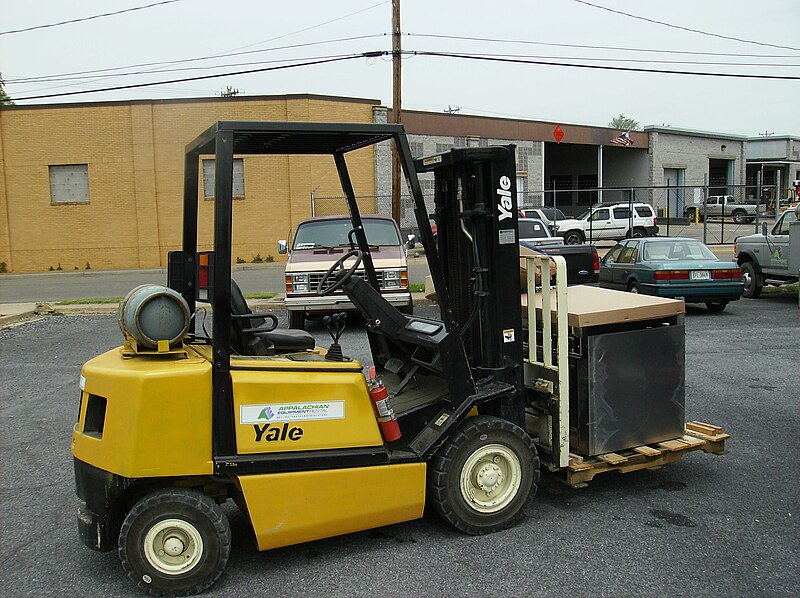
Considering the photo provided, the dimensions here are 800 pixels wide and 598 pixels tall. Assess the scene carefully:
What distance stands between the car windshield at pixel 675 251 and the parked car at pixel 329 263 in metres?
5.11

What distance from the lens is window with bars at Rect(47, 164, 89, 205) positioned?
102 ft

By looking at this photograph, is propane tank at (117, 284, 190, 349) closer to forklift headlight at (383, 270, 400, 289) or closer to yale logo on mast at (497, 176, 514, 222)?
yale logo on mast at (497, 176, 514, 222)

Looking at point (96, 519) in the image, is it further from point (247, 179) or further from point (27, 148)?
point (27, 148)

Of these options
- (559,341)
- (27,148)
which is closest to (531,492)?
(559,341)

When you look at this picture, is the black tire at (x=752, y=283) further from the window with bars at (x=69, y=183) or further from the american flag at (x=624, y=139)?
A: the american flag at (x=624, y=139)

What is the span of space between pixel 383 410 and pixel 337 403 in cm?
30

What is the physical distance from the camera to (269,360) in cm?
434

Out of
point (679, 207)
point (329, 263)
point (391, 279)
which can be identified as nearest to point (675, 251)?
point (391, 279)

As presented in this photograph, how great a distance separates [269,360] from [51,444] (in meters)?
3.66

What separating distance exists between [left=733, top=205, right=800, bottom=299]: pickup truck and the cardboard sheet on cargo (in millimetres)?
11197

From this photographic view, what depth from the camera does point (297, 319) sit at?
1293 cm

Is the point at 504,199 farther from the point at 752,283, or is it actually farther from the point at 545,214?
the point at 545,214

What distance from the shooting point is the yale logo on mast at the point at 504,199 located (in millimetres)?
4781

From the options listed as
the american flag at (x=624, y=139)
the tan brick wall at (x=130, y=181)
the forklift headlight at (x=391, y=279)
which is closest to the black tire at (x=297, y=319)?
the forklift headlight at (x=391, y=279)
